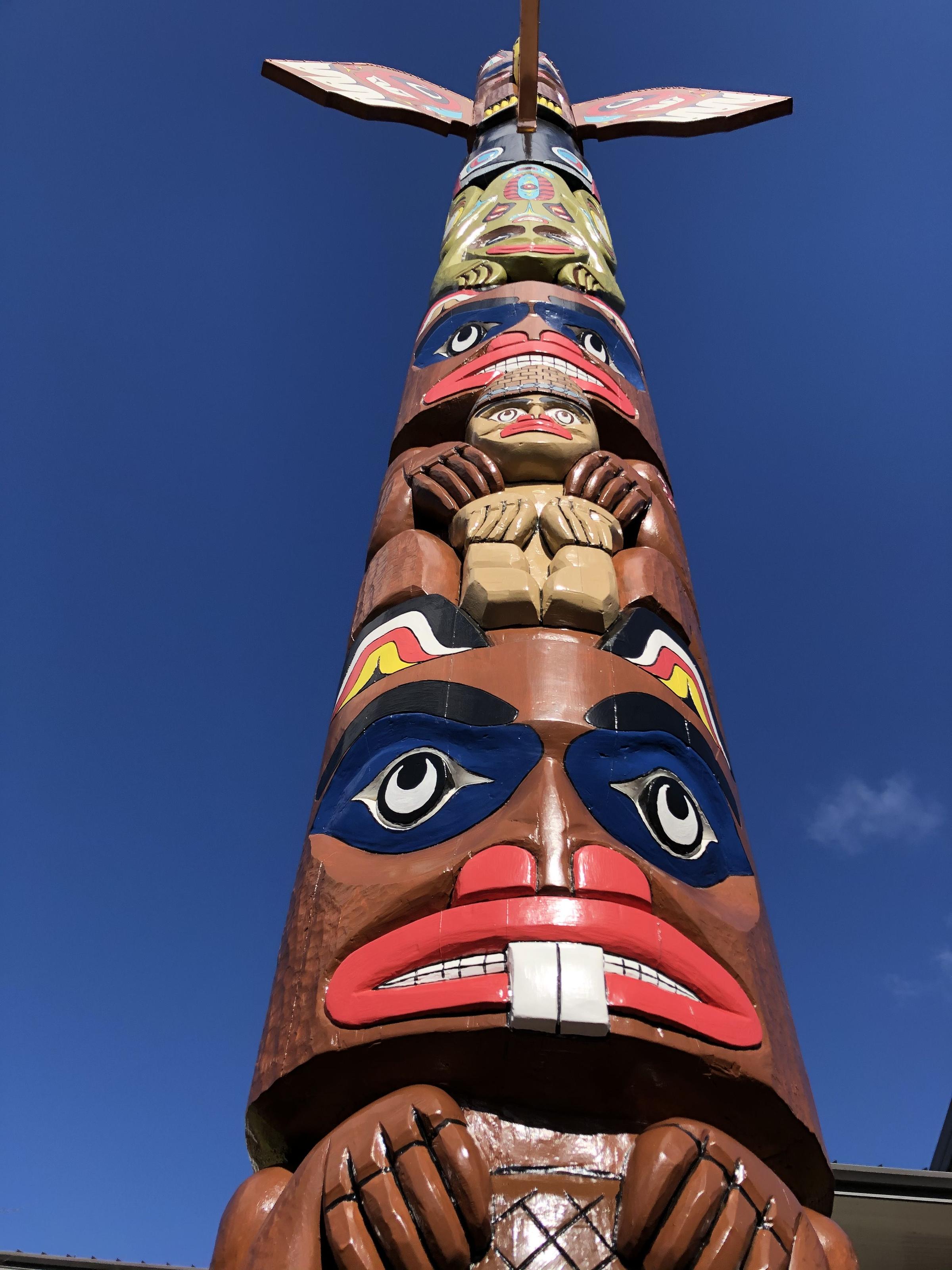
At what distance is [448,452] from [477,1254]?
14.7 ft

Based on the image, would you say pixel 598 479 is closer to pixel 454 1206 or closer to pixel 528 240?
pixel 528 240

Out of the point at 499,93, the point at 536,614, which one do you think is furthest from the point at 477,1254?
the point at 499,93

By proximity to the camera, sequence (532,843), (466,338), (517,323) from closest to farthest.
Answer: (532,843)
(517,323)
(466,338)

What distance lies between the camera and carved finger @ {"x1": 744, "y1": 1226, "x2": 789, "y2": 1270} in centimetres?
261

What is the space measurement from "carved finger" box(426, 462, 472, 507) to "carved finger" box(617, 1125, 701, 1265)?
12.8 ft

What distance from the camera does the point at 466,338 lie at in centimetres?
805

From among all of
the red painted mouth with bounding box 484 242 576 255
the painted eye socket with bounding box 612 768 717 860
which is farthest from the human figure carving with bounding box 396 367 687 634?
the red painted mouth with bounding box 484 242 576 255

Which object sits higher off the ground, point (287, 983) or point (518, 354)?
point (518, 354)

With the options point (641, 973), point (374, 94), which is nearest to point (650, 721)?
point (641, 973)

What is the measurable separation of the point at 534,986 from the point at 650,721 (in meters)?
1.42

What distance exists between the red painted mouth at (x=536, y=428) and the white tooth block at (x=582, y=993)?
12.4 ft

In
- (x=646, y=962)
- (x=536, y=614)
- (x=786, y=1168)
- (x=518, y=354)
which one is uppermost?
(x=518, y=354)

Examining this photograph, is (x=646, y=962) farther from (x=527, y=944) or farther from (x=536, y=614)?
(x=536, y=614)

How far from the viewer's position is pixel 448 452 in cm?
629
